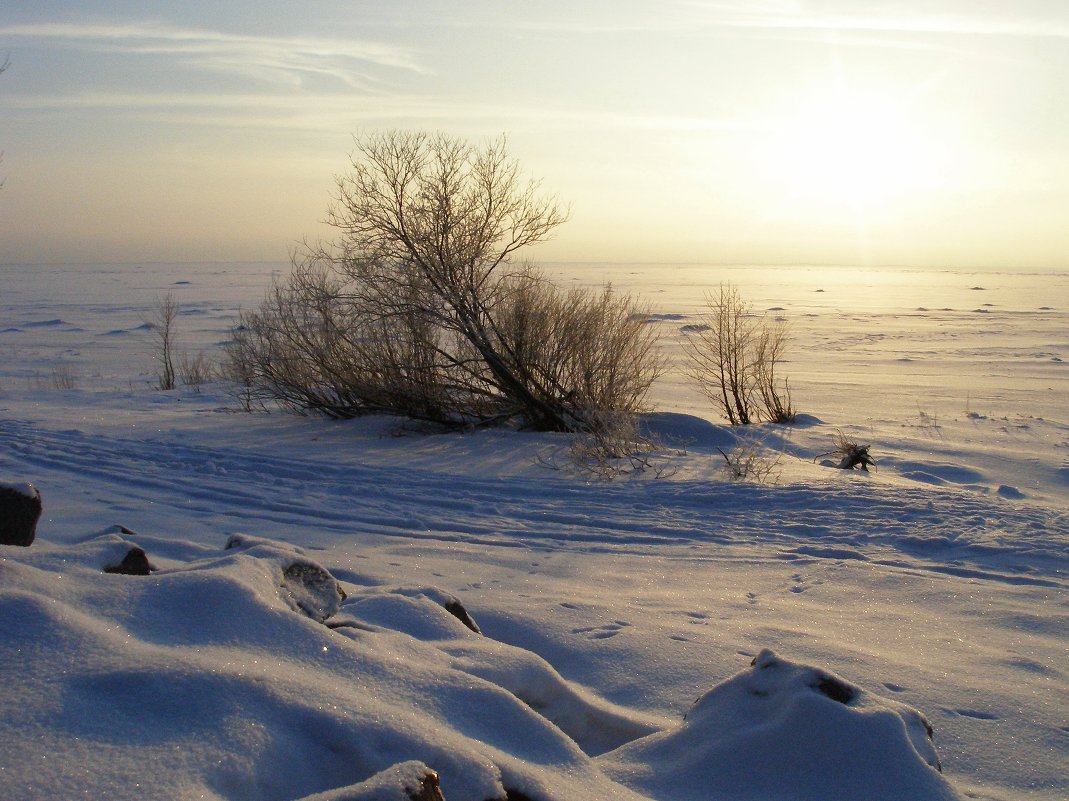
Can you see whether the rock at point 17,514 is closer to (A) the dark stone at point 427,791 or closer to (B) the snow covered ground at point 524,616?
(B) the snow covered ground at point 524,616

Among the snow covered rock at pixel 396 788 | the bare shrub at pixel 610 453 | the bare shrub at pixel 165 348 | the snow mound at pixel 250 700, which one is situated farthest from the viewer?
the bare shrub at pixel 165 348

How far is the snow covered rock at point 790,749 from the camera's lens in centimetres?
284

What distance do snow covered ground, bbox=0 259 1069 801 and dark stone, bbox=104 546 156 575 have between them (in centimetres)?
4

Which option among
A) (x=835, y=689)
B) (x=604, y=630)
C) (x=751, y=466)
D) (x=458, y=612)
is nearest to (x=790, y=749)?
(x=835, y=689)

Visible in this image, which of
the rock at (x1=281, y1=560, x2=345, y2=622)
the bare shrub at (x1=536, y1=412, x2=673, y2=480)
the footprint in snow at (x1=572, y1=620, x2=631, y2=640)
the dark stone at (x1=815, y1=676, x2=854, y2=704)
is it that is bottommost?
the footprint in snow at (x1=572, y1=620, x2=631, y2=640)

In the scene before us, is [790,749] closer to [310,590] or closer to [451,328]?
[310,590]

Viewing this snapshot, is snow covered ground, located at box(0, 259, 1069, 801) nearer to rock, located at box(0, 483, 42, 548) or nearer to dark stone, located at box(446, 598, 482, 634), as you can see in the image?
dark stone, located at box(446, 598, 482, 634)

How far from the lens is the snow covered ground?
2.42 metres

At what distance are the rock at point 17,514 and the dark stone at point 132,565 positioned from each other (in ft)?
2.96

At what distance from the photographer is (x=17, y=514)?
4270 mm

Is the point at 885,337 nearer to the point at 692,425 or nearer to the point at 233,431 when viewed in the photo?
the point at 692,425

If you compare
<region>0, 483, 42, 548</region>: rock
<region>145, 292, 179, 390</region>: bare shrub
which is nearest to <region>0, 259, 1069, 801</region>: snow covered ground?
<region>0, 483, 42, 548</region>: rock

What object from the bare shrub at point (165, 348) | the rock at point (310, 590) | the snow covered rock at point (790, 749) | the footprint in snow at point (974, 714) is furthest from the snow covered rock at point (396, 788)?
the bare shrub at point (165, 348)

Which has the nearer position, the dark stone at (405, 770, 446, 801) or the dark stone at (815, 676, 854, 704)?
the dark stone at (405, 770, 446, 801)
